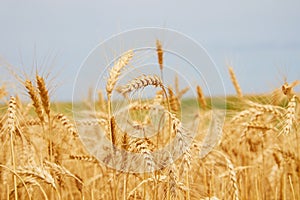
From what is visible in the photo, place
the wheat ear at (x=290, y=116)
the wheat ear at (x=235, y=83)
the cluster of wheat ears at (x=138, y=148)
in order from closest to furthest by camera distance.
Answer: the cluster of wheat ears at (x=138, y=148)
the wheat ear at (x=290, y=116)
the wheat ear at (x=235, y=83)

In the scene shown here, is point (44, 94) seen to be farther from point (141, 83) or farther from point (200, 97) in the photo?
point (200, 97)

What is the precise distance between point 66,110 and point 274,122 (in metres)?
1.73

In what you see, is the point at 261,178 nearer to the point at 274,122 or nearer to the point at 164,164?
the point at 274,122

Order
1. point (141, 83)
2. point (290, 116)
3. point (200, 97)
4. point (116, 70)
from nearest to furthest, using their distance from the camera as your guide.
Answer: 1. point (141, 83)
2. point (116, 70)
3. point (290, 116)
4. point (200, 97)

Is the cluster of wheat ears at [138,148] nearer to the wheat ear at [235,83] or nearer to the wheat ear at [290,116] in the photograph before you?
the wheat ear at [290,116]

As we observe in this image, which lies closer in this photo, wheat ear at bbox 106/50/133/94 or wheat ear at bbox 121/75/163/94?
wheat ear at bbox 121/75/163/94

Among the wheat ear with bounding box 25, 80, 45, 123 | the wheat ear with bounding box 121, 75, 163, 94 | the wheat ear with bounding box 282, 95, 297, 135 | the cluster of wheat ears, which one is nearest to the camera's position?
the wheat ear with bounding box 121, 75, 163, 94

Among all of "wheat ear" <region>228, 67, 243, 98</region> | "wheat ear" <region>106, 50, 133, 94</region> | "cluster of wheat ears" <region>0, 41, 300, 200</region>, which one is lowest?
"cluster of wheat ears" <region>0, 41, 300, 200</region>

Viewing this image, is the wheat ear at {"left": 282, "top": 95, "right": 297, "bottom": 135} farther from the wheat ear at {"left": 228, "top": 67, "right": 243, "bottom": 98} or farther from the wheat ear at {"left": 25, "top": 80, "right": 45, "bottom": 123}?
the wheat ear at {"left": 228, "top": 67, "right": 243, "bottom": 98}

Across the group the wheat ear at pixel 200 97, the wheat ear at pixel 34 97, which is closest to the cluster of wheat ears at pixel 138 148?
the wheat ear at pixel 34 97

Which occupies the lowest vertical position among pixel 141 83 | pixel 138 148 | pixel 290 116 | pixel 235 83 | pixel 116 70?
pixel 138 148

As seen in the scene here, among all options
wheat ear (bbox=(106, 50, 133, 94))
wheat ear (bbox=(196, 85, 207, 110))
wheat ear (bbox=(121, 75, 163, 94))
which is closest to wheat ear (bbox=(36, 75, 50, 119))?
wheat ear (bbox=(106, 50, 133, 94))

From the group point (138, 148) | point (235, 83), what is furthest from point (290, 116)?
point (235, 83)

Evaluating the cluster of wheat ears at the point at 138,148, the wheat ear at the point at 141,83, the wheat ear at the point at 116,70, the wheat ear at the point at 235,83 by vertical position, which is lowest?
the cluster of wheat ears at the point at 138,148
